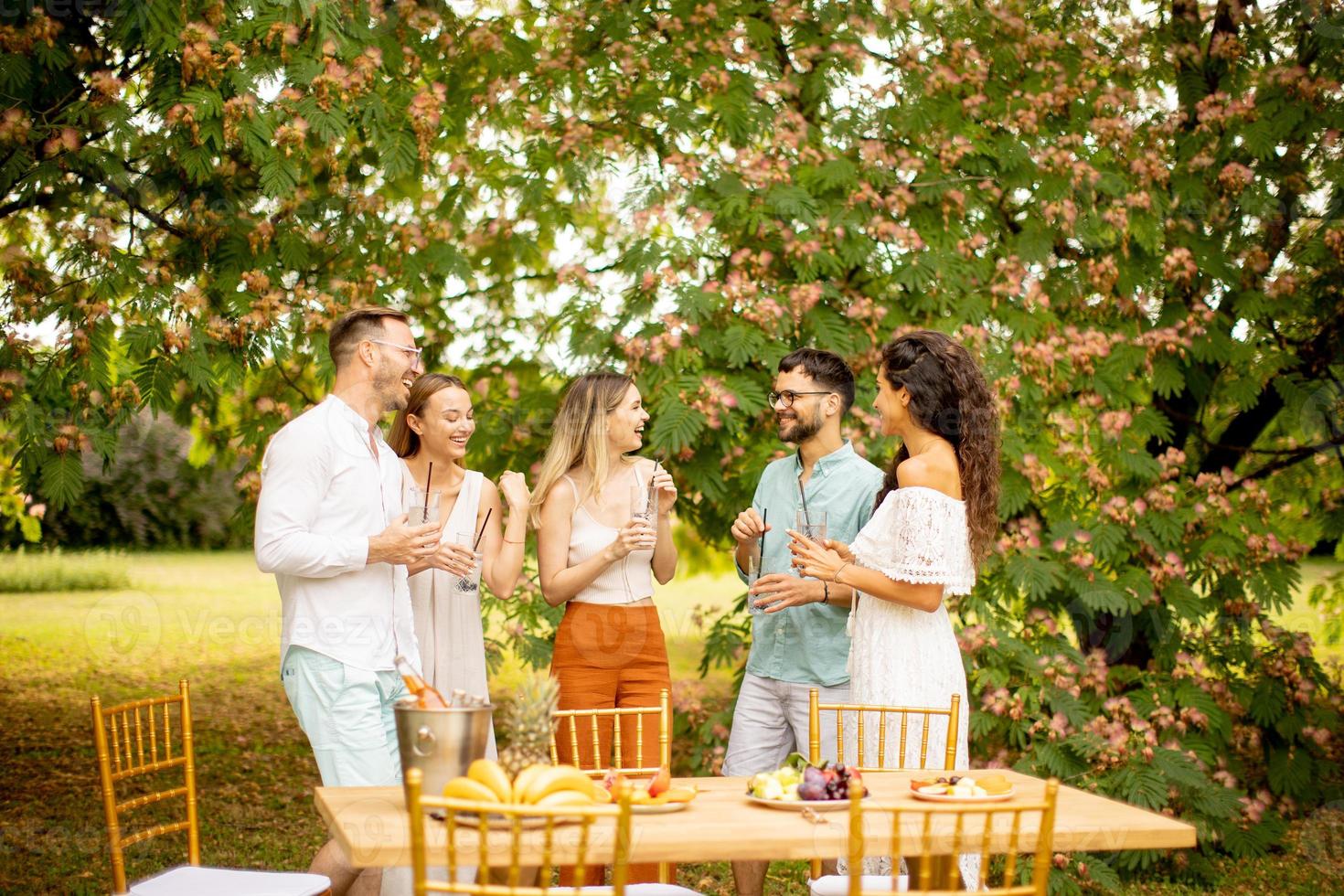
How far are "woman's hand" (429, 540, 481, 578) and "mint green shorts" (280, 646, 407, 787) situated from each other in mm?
380

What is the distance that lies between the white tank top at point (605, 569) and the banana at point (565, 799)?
180cm

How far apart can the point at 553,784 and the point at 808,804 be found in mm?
645

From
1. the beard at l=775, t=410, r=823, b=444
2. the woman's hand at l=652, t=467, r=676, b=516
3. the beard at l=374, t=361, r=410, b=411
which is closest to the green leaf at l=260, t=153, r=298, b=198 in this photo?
the beard at l=374, t=361, r=410, b=411

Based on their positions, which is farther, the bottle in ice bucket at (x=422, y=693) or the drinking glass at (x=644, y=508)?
the drinking glass at (x=644, y=508)

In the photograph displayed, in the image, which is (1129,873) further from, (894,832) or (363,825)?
(363,825)

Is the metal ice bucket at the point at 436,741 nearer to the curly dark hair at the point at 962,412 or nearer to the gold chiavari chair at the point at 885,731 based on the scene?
the gold chiavari chair at the point at 885,731

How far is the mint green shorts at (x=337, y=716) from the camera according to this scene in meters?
3.58

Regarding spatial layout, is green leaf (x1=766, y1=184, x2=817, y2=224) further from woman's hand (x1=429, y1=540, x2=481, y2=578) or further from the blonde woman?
woman's hand (x1=429, y1=540, x2=481, y2=578)

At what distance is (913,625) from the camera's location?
404cm

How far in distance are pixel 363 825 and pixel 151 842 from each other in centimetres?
507

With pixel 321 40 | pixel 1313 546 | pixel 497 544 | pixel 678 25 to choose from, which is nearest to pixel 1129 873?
pixel 1313 546

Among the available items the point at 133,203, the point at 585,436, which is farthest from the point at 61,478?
the point at 585,436

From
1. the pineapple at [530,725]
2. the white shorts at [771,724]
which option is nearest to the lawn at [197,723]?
the white shorts at [771,724]

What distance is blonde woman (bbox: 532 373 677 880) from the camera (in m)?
4.45
